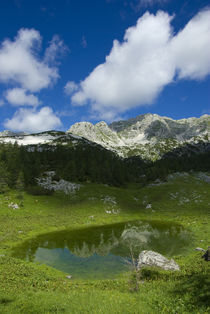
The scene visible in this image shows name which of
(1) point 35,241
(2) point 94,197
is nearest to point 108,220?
(2) point 94,197

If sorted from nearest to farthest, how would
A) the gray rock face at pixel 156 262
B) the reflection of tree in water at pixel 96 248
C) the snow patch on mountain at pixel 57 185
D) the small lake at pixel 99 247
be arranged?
the gray rock face at pixel 156 262
the small lake at pixel 99 247
the reflection of tree in water at pixel 96 248
the snow patch on mountain at pixel 57 185

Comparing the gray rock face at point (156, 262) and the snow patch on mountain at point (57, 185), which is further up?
the snow patch on mountain at point (57, 185)

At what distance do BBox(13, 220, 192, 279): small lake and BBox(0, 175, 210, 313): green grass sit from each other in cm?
269

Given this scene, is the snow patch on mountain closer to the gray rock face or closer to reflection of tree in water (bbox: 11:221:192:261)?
reflection of tree in water (bbox: 11:221:192:261)

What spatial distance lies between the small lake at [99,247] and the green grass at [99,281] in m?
2.69

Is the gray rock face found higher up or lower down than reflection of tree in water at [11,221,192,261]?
higher up

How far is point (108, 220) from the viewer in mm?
63750

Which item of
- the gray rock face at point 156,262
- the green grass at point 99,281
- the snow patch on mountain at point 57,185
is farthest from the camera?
the snow patch on mountain at point 57,185

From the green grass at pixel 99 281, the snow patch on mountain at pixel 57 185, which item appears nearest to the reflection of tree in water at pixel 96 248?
the green grass at pixel 99 281

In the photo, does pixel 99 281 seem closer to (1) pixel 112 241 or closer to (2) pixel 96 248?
(2) pixel 96 248

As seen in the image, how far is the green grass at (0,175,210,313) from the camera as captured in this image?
13.7m

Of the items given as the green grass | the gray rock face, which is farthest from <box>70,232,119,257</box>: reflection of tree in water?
the gray rock face

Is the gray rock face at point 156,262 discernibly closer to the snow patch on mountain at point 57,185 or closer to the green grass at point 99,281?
the green grass at point 99,281

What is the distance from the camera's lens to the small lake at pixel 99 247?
99.0 ft
